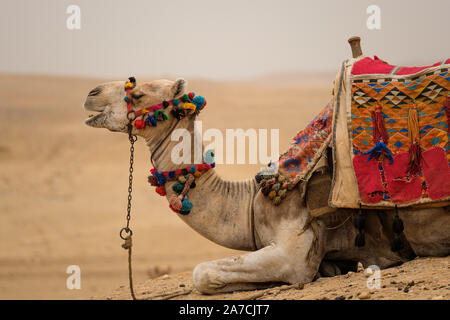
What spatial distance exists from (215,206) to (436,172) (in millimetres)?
1808

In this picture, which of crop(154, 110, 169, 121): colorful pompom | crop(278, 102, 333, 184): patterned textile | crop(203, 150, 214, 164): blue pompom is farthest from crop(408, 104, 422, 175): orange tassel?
crop(154, 110, 169, 121): colorful pompom

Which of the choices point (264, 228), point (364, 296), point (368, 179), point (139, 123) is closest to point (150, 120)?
point (139, 123)

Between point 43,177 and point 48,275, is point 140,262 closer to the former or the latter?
point 48,275

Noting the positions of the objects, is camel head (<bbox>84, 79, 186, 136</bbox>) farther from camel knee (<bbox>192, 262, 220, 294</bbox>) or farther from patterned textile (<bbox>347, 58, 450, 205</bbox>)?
patterned textile (<bbox>347, 58, 450, 205</bbox>)

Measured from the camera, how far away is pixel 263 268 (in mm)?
4875

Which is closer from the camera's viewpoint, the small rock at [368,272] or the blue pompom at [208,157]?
the small rock at [368,272]

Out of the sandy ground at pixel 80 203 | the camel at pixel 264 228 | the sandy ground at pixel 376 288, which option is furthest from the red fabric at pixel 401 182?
the sandy ground at pixel 80 203

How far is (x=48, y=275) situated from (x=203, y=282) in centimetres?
713

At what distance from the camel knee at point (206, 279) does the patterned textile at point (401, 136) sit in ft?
4.36

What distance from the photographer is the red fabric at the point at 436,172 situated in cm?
469

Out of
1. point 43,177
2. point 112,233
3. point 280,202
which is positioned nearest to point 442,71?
point 280,202

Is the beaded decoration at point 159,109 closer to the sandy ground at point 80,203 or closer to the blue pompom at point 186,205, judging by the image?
the blue pompom at point 186,205

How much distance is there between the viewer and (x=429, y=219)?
15.8ft

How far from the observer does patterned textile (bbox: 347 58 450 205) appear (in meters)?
4.78
